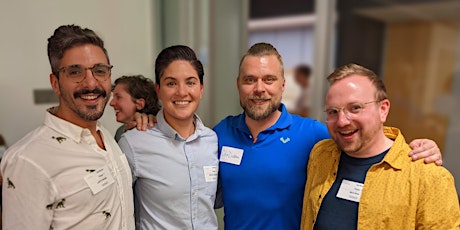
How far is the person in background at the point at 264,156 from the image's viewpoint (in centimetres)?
164

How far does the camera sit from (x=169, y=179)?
5.00ft

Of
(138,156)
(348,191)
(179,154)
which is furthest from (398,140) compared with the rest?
(138,156)

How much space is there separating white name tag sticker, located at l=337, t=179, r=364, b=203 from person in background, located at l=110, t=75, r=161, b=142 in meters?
1.09

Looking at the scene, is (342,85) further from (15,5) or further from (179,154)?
(15,5)

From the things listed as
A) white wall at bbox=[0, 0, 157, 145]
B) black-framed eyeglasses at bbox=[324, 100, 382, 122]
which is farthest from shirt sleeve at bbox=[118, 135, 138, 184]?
white wall at bbox=[0, 0, 157, 145]

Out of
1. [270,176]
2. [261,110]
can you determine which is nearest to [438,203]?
[270,176]

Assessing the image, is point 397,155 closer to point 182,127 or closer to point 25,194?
point 182,127

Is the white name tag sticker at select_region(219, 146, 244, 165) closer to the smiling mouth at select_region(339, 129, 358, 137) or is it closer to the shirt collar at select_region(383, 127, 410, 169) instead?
the smiling mouth at select_region(339, 129, 358, 137)

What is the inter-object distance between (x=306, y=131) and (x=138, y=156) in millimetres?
837

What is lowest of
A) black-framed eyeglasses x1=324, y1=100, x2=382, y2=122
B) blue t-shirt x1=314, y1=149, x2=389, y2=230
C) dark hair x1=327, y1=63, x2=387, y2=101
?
blue t-shirt x1=314, y1=149, x2=389, y2=230

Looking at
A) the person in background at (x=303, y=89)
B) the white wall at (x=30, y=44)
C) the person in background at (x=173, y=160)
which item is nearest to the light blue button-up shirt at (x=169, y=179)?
the person in background at (x=173, y=160)

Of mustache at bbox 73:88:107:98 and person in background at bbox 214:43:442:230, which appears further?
person in background at bbox 214:43:442:230

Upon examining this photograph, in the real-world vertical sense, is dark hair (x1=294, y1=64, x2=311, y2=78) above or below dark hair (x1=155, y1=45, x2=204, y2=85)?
below

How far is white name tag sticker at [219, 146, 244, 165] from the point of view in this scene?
1.70 meters
